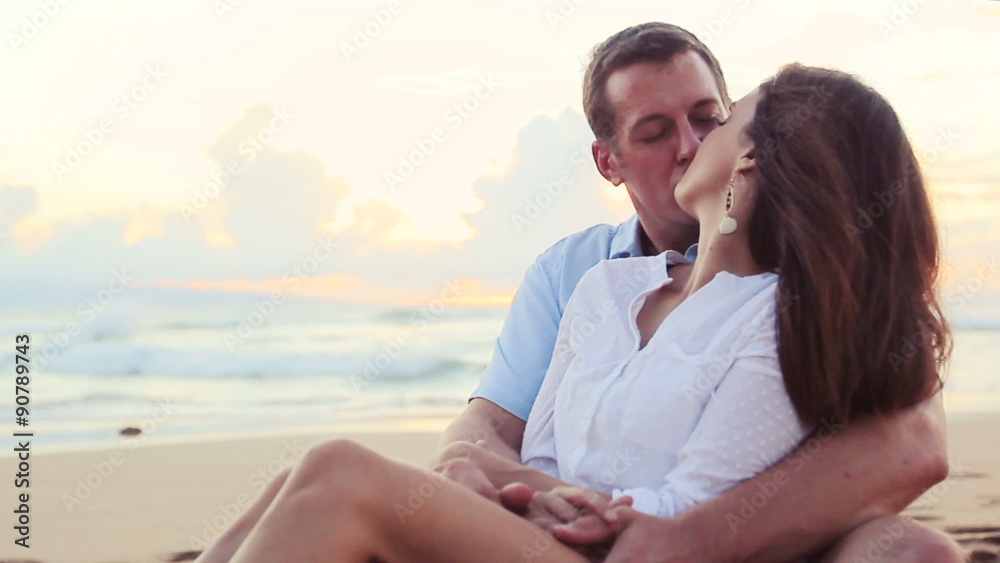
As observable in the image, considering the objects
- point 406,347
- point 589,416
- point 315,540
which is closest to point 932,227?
point 589,416

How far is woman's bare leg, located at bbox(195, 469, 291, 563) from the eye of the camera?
6.59 ft

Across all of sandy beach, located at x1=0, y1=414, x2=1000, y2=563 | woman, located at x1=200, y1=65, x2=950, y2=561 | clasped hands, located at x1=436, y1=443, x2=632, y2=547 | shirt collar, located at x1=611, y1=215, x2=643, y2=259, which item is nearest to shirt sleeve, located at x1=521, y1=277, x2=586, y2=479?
woman, located at x1=200, y1=65, x2=950, y2=561

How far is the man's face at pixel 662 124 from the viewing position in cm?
323

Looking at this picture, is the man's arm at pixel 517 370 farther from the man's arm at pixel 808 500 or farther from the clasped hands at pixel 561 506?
the man's arm at pixel 808 500

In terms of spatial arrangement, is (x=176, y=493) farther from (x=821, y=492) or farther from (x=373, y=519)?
(x=821, y=492)

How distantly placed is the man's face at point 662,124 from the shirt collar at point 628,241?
0.04 metres

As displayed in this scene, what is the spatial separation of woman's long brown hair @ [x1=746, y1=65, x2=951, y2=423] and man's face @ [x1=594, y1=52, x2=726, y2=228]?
966 mm

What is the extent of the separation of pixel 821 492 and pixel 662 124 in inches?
61.4

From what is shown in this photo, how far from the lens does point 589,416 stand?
2111 mm

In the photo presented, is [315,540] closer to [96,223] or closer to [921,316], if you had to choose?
[921,316]

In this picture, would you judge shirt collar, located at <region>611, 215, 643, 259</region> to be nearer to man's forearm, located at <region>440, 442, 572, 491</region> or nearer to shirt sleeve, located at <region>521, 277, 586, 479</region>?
shirt sleeve, located at <region>521, 277, 586, 479</region>

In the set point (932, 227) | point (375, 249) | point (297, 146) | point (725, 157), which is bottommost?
point (375, 249)

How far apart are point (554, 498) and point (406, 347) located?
8015mm

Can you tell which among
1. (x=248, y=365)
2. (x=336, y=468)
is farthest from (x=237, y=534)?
(x=248, y=365)
